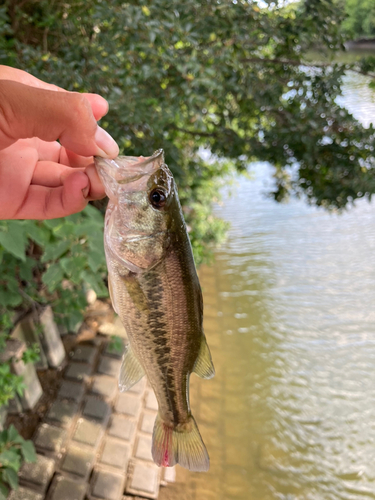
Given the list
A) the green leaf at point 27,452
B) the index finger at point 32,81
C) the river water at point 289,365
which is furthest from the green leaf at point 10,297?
the river water at point 289,365

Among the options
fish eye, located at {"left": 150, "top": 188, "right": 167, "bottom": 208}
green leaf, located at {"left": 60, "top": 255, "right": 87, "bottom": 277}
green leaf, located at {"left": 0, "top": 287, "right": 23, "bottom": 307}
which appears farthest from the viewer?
green leaf, located at {"left": 0, "top": 287, "right": 23, "bottom": 307}

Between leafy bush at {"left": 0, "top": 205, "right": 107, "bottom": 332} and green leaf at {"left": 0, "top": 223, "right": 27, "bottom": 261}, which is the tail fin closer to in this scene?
leafy bush at {"left": 0, "top": 205, "right": 107, "bottom": 332}

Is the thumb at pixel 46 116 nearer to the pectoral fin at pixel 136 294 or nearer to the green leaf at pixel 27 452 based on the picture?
the pectoral fin at pixel 136 294

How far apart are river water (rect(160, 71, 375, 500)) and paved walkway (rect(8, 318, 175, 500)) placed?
43 cm

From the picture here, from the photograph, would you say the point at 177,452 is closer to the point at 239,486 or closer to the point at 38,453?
the point at 38,453

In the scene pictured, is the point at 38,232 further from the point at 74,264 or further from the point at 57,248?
the point at 74,264

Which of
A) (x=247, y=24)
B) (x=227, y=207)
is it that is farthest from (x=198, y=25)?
(x=227, y=207)

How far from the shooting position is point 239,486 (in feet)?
12.8

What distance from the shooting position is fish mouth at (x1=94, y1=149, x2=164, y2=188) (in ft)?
4.70

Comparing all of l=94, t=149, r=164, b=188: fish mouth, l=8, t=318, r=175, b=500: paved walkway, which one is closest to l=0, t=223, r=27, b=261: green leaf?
l=94, t=149, r=164, b=188: fish mouth

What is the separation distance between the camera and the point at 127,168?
1.49 metres

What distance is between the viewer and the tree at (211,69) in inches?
111

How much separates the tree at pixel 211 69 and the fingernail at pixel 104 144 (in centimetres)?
157

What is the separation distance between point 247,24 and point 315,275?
16.5ft
